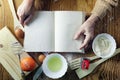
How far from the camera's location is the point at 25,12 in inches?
48.3

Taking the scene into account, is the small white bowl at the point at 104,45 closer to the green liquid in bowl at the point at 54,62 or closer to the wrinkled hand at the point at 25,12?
the green liquid in bowl at the point at 54,62

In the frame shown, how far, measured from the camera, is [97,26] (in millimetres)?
1254

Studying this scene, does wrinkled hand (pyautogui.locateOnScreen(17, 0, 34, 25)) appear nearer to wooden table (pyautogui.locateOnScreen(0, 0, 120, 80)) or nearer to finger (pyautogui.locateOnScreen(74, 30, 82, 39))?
wooden table (pyautogui.locateOnScreen(0, 0, 120, 80))

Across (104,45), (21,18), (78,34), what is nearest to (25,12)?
(21,18)

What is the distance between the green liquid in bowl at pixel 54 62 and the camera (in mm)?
1228

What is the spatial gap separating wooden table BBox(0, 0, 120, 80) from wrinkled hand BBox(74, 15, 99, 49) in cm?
4

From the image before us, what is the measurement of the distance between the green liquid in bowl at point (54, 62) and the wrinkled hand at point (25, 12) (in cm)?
17

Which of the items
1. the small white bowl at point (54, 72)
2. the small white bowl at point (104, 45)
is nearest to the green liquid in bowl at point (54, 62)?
the small white bowl at point (54, 72)

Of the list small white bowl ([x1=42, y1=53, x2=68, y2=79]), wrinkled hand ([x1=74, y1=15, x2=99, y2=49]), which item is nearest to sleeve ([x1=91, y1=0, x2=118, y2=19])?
wrinkled hand ([x1=74, y1=15, x2=99, y2=49])

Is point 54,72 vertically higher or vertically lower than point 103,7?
lower

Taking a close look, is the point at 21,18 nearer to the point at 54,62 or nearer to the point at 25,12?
the point at 25,12

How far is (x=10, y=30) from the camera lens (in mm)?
1263

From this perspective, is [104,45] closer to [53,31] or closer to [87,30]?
[87,30]

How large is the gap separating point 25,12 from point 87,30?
0.24 metres
